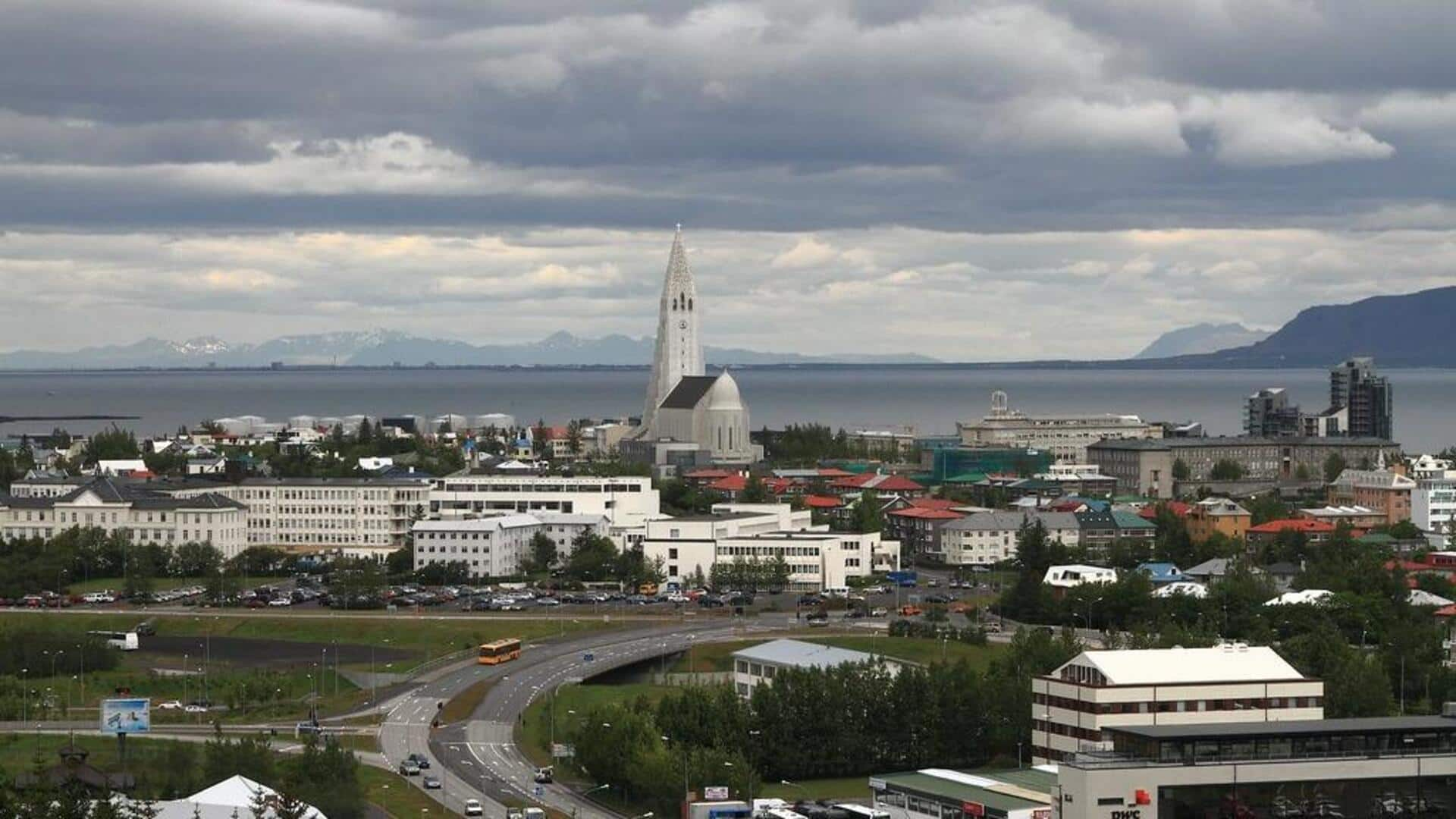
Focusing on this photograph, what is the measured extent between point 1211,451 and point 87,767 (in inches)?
4137

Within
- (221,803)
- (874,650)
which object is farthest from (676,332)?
(221,803)

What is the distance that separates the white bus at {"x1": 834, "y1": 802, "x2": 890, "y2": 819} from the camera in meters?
47.8

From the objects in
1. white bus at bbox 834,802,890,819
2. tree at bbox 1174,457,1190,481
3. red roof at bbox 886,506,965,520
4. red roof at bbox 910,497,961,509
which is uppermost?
tree at bbox 1174,457,1190,481

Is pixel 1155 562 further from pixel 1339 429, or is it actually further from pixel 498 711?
pixel 1339 429

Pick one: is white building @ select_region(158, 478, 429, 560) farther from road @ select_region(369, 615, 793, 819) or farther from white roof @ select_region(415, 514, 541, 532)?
road @ select_region(369, 615, 793, 819)

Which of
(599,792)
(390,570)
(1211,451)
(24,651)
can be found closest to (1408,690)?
(599,792)

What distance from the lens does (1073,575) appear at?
91312 mm

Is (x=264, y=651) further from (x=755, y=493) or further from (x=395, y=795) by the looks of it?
(x=755, y=493)

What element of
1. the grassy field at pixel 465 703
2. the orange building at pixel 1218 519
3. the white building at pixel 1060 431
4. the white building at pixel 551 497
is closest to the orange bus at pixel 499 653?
the grassy field at pixel 465 703

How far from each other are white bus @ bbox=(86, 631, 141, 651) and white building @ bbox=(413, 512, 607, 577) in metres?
19.9

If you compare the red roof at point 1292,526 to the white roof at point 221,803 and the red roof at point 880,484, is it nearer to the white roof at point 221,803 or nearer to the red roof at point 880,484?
the red roof at point 880,484

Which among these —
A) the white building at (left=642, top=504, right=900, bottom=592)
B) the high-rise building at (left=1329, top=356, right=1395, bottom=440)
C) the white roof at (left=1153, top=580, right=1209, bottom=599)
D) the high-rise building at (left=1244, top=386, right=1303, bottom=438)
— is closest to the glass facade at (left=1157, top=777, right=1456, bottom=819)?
the white roof at (left=1153, top=580, right=1209, bottom=599)

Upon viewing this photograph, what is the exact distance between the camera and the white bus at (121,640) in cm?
7750

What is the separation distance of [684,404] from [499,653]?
79.7 m
